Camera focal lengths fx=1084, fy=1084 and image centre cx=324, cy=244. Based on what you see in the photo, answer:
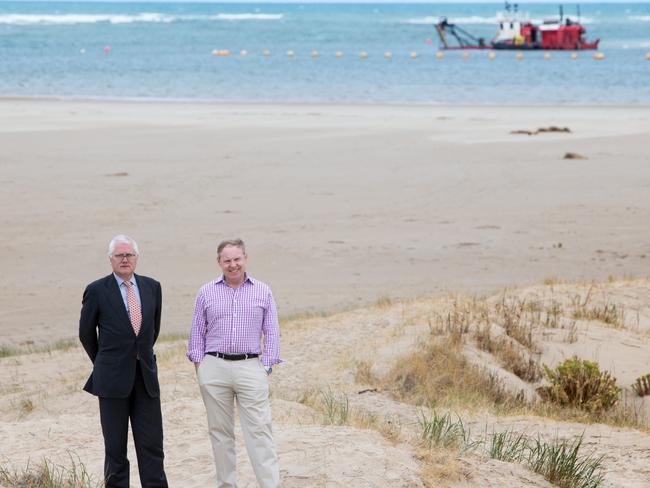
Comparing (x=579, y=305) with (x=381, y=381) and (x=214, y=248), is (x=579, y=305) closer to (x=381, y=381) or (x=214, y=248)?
(x=381, y=381)

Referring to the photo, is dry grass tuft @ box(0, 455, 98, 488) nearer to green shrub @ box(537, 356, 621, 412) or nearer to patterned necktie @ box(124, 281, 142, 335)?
patterned necktie @ box(124, 281, 142, 335)

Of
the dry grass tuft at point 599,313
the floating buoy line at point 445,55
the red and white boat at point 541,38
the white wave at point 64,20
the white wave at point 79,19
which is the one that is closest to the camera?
the dry grass tuft at point 599,313

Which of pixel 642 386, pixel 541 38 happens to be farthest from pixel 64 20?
pixel 642 386

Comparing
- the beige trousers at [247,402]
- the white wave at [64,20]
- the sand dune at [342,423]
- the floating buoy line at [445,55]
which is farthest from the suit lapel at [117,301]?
the white wave at [64,20]

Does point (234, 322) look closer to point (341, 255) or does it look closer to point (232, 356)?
point (232, 356)

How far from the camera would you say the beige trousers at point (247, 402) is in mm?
5504

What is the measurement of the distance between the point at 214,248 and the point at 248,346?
10175mm

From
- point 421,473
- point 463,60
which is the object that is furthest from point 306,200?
point 463,60

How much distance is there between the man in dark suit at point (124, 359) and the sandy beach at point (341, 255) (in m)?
0.54

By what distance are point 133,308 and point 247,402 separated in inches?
30.0

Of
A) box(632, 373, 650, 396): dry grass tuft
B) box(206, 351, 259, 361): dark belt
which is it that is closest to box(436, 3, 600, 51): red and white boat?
box(632, 373, 650, 396): dry grass tuft

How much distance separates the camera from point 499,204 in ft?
61.6

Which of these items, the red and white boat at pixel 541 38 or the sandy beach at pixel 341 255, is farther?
the red and white boat at pixel 541 38

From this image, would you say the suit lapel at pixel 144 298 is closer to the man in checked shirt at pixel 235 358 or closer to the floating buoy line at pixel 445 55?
the man in checked shirt at pixel 235 358
